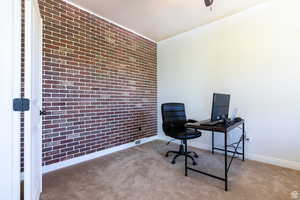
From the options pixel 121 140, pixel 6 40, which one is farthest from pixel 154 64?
pixel 6 40

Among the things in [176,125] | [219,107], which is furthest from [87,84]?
[219,107]

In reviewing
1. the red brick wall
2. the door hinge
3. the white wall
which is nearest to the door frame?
the door hinge

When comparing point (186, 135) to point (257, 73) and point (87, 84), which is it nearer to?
point (257, 73)

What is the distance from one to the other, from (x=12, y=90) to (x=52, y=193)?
4.59ft

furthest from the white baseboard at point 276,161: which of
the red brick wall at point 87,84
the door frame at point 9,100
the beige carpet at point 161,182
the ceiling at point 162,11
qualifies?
the door frame at point 9,100

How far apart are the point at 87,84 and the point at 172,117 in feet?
5.80

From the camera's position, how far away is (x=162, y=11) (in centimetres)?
272

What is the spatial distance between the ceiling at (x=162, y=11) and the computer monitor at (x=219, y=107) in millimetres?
1656

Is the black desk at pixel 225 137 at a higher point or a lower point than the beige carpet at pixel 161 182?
higher

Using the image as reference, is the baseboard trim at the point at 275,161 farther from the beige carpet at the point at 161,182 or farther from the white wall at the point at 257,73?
the beige carpet at the point at 161,182

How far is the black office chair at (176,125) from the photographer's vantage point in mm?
2506

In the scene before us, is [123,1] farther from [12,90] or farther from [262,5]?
[262,5]

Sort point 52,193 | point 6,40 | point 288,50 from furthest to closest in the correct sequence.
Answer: point 288,50, point 52,193, point 6,40

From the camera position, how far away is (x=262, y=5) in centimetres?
249
